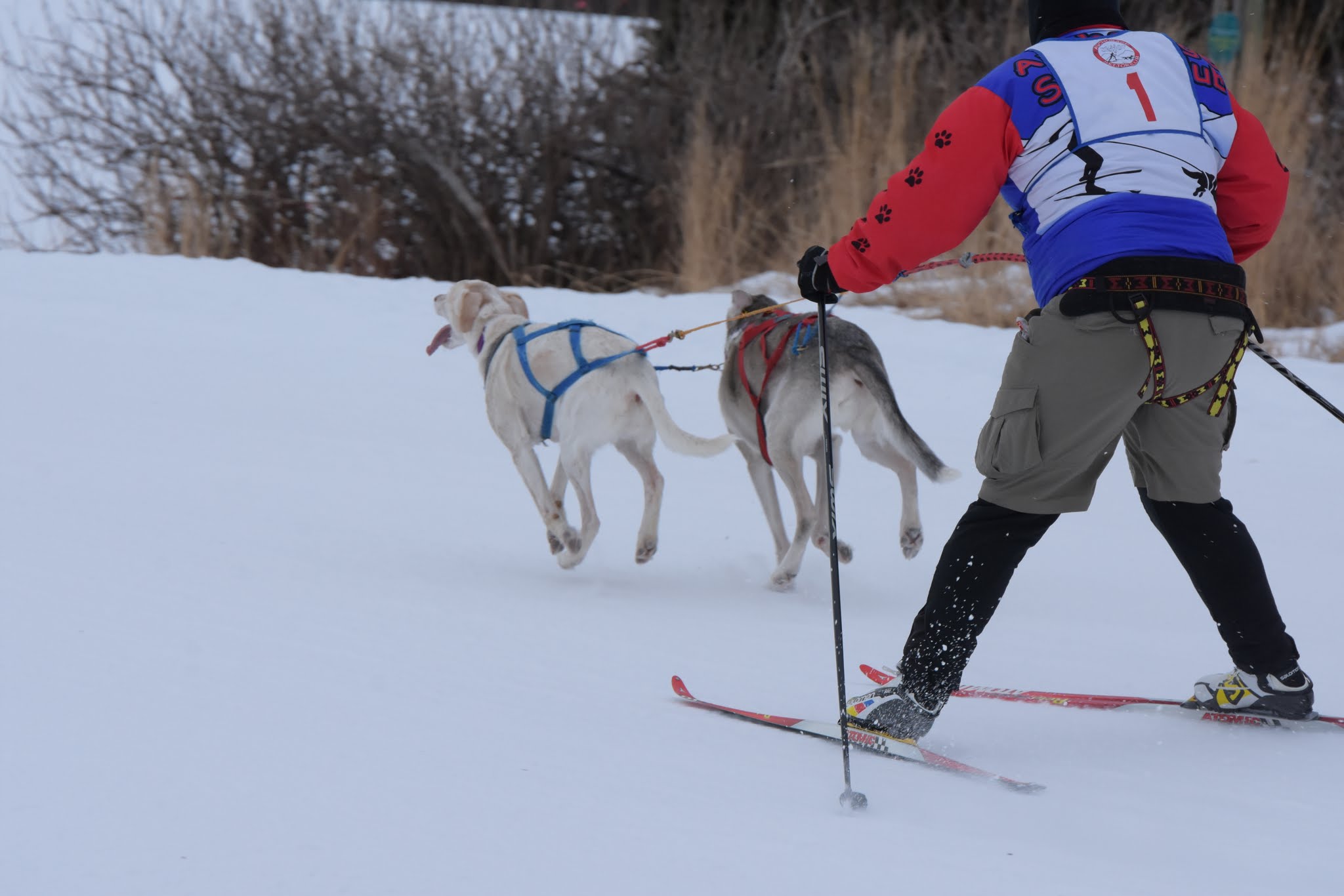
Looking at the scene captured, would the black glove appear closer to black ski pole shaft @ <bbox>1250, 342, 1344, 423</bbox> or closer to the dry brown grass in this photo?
black ski pole shaft @ <bbox>1250, 342, 1344, 423</bbox>

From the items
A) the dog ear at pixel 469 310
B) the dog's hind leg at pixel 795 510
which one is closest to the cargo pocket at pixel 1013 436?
the dog's hind leg at pixel 795 510

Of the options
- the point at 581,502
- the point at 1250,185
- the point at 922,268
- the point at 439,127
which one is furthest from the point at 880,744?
the point at 439,127

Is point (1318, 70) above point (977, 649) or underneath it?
above

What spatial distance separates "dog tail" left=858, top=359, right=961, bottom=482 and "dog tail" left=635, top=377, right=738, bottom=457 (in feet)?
1.84

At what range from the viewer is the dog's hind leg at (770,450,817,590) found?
4.59 m

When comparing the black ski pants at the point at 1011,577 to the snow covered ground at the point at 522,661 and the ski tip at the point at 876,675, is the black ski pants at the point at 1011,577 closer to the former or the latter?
the snow covered ground at the point at 522,661

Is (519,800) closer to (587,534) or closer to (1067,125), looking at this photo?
(1067,125)

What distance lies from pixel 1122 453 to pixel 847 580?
2.26 meters

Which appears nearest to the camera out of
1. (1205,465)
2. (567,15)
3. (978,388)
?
(1205,465)

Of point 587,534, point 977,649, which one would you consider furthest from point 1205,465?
point 587,534

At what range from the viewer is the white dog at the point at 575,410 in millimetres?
4664

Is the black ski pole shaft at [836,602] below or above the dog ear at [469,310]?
below

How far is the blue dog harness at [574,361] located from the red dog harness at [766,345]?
1.39 ft

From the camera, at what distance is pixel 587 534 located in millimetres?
4852
